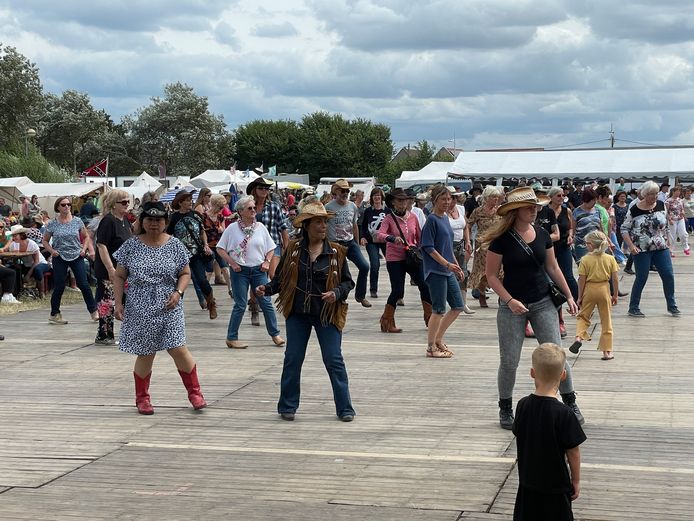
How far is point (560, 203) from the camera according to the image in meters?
13.2

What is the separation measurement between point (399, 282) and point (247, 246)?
2.21 m

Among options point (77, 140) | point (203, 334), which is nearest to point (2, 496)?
point (203, 334)

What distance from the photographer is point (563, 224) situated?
13023 millimetres

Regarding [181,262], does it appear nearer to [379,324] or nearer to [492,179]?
[379,324]

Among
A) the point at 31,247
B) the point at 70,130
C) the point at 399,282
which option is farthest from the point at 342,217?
the point at 70,130

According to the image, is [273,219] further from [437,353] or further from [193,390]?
[193,390]

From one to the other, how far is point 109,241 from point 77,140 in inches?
2887

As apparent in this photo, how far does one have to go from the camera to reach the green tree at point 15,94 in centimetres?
5591

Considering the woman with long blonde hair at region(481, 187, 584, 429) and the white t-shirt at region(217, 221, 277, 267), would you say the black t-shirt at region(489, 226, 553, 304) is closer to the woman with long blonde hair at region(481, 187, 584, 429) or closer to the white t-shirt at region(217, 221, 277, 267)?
the woman with long blonde hair at region(481, 187, 584, 429)

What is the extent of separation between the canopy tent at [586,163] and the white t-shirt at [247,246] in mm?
32167

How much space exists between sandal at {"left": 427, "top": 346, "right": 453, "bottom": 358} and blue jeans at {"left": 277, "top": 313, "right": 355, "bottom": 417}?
9.29ft

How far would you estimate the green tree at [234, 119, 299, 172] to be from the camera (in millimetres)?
110562

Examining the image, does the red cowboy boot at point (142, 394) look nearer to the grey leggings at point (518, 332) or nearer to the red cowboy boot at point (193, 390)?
the red cowboy boot at point (193, 390)

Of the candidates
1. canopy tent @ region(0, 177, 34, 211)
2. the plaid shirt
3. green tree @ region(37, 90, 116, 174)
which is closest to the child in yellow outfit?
the plaid shirt
